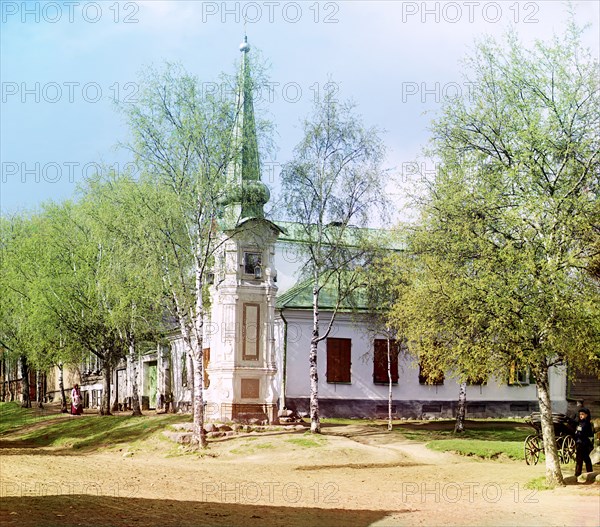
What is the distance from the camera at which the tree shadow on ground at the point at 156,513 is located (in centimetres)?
1418

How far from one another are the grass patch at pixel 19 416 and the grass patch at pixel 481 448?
23.5 m

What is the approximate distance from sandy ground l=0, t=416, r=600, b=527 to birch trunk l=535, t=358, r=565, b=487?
38cm

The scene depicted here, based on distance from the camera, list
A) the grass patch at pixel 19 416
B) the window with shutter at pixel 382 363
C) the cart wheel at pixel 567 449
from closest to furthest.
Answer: the cart wheel at pixel 567 449
the window with shutter at pixel 382 363
the grass patch at pixel 19 416

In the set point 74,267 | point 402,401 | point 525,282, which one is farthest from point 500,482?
point 74,267

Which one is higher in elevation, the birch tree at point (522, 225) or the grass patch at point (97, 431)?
the birch tree at point (522, 225)

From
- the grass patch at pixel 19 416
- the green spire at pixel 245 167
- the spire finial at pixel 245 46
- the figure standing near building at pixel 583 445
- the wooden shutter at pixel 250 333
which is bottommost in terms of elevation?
the grass patch at pixel 19 416

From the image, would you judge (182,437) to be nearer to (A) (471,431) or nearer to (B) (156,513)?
(A) (471,431)

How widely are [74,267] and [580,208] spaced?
93.6ft

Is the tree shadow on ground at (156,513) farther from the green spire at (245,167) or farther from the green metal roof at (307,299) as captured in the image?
the green metal roof at (307,299)

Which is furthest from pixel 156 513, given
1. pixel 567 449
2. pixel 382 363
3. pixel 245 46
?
pixel 382 363

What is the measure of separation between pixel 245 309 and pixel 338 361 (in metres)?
8.45

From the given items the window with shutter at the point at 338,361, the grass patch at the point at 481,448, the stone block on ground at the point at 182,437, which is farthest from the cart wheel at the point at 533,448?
the window with shutter at the point at 338,361

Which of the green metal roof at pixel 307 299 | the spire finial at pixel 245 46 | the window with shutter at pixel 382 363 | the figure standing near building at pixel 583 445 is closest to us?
the figure standing near building at pixel 583 445

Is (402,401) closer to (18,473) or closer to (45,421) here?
(45,421)
